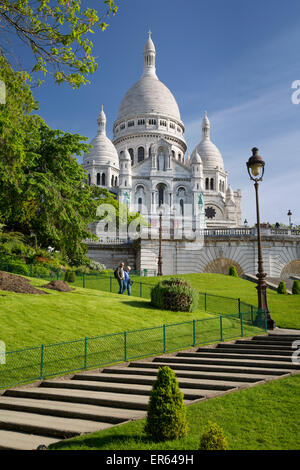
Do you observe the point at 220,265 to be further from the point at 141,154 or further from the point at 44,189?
the point at 141,154

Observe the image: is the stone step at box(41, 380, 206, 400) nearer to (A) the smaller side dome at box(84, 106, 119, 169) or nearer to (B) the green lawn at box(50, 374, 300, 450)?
(B) the green lawn at box(50, 374, 300, 450)

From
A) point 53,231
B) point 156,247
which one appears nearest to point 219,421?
point 53,231

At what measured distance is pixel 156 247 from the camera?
4028 centimetres

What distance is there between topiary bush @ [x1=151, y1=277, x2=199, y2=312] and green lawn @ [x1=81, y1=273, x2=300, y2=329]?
3.15ft

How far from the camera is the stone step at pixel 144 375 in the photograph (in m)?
10.7

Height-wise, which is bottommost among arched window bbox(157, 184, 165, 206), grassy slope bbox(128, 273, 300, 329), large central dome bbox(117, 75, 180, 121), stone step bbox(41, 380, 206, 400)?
stone step bbox(41, 380, 206, 400)

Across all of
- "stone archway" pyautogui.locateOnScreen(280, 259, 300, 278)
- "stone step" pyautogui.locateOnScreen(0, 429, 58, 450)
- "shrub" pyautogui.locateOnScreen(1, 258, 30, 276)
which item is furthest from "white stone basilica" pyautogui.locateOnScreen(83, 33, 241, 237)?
"stone step" pyautogui.locateOnScreen(0, 429, 58, 450)

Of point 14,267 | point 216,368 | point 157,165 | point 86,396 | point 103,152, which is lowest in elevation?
point 86,396

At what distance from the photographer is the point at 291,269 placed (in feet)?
138

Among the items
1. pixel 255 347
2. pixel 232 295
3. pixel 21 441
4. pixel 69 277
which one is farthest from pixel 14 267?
pixel 21 441

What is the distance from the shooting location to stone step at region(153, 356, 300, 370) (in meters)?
11.5

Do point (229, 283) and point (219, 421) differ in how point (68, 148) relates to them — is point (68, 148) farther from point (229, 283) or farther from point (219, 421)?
point (219, 421)

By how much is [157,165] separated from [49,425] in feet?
270

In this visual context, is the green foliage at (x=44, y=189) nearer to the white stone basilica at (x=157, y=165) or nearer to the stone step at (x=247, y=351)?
the stone step at (x=247, y=351)
